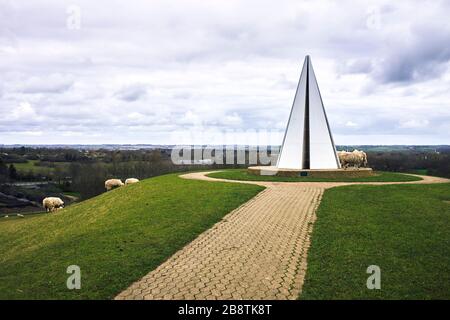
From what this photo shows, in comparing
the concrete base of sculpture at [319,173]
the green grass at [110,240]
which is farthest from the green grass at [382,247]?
the concrete base of sculpture at [319,173]

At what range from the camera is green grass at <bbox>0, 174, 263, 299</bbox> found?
605 cm

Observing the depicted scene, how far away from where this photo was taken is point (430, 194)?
44.0ft

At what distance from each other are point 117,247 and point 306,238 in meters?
4.11

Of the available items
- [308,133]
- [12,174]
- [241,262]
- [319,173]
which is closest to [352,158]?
[308,133]

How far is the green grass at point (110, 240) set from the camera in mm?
6047

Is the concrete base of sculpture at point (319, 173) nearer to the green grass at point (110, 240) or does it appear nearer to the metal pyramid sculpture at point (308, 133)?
the metal pyramid sculpture at point (308, 133)

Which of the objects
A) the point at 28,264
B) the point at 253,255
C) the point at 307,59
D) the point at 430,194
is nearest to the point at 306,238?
the point at 253,255

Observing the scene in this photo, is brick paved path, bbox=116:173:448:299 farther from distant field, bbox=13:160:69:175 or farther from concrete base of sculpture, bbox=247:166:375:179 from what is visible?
distant field, bbox=13:160:69:175

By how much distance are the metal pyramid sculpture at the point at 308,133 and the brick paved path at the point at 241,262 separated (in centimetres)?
948

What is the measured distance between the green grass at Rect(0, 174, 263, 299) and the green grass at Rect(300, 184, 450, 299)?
9.50 feet

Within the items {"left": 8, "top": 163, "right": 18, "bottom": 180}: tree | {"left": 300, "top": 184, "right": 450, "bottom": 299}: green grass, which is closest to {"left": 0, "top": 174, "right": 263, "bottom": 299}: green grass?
{"left": 300, "top": 184, "right": 450, "bottom": 299}: green grass

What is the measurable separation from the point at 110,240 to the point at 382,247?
5.88 metres

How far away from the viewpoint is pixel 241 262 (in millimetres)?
6727
